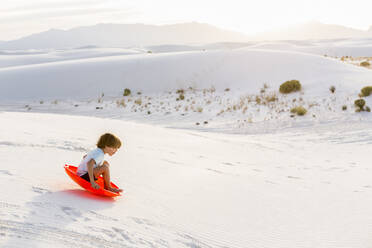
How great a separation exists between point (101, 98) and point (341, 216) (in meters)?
15.9

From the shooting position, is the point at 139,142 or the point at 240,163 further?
the point at 139,142

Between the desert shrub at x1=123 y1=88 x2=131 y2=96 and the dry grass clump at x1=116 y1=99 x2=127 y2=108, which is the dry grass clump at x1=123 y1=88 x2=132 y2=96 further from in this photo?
the dry grass clump at x1=116 y1=99 x2=127 y2=108

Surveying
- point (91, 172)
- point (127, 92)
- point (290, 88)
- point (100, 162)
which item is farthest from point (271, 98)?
point (91, 172)

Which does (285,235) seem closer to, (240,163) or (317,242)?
(317,242)

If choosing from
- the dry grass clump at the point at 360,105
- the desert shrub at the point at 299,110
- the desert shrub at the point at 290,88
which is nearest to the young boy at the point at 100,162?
the desert shrub at the point at 299,110

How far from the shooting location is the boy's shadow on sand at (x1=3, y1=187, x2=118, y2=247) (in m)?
2.91

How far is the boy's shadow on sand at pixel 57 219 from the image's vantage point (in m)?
2.91

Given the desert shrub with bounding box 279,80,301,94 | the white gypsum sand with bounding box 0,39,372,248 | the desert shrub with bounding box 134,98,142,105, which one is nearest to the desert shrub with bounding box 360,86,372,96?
the white gypsum sand with bounding box 0,39,372,248

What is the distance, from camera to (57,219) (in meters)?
3.33

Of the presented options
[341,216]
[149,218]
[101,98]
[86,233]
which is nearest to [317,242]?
[341,216]

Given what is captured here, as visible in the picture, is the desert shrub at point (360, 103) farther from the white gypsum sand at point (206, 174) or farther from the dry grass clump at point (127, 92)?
the dry grass clump at point (127, 92)

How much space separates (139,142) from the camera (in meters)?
8.23

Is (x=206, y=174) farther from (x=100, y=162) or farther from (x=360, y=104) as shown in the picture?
(x=360, y=104)

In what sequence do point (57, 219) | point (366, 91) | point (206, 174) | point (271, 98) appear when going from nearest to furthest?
point (57, 219)
point (206, 174)
point (366, 91)
point (271, 98)
